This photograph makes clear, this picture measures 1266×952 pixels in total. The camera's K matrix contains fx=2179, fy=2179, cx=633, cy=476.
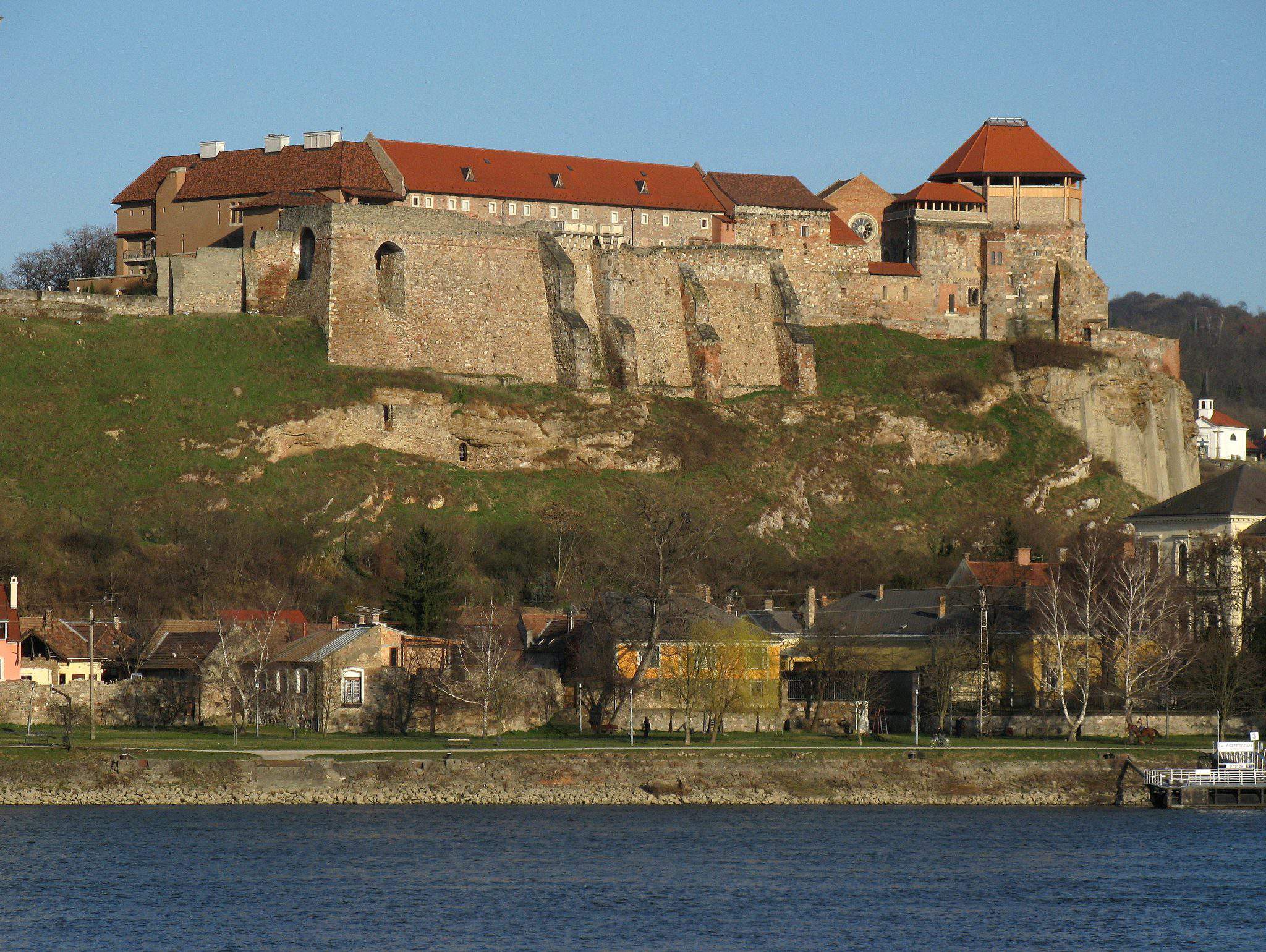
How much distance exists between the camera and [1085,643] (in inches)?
2594

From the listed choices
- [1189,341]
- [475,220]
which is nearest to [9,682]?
[475,220]

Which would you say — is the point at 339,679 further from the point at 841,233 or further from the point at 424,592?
the point at 841,233

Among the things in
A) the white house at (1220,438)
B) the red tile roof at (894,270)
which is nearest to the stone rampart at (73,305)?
the red tile roof at (894,270)

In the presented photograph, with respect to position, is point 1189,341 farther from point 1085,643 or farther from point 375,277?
point 1085,643

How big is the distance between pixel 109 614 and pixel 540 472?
2159cm

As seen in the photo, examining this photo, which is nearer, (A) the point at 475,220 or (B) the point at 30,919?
(B) the point at 30,919

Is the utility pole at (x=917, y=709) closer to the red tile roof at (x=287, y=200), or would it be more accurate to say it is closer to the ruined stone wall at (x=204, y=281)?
the ruined stone wall at (x=204, y=281)

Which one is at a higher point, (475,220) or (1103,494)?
(475,220)

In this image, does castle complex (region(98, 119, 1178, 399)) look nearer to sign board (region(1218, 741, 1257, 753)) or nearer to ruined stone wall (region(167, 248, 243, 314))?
ruined stone wall (region(167, 248, 243, 314))

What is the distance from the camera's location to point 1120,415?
344 feet

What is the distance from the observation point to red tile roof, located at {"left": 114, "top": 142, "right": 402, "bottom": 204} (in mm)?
94938

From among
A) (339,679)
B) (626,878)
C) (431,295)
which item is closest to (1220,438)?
(431,295)

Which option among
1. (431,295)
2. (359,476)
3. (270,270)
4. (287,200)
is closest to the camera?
(359,476)

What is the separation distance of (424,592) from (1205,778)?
2618 cm
